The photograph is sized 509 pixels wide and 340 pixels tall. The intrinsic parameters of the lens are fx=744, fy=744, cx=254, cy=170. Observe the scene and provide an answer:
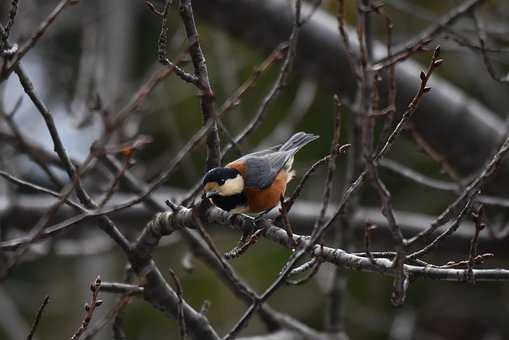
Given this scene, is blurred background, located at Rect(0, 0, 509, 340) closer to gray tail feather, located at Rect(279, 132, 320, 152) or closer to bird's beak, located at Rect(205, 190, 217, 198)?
gray tail feather, located at Rect(279, 132, 320, 152)

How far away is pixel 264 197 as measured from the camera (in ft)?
9.02

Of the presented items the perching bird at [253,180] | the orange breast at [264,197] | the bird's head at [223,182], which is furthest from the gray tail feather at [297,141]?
the bird's head at [223,182]

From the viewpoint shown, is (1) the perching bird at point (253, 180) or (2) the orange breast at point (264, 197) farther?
(2) the orange breast at point (264, 197)

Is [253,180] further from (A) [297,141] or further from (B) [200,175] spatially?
(B) [200,175]

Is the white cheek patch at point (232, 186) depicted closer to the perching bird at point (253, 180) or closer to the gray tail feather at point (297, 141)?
the perching bird at point (253, 180)

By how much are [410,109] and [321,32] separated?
94.4 inches

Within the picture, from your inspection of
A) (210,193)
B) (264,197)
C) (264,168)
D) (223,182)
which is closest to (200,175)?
(264,168)

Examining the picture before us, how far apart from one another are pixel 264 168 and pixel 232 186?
291mm

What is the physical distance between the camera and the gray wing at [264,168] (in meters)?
2.76

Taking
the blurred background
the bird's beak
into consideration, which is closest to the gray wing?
the bird's beak

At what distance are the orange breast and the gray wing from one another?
0.07 ft

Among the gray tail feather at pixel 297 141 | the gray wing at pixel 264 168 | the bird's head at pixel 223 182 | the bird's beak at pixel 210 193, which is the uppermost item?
the gray tail feather at pixel 297 141

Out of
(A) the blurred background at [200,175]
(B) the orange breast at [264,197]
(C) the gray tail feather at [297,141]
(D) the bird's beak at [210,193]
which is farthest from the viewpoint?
(A) the blurred background at [200,175]

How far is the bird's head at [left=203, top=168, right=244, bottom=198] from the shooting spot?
7.54ft
